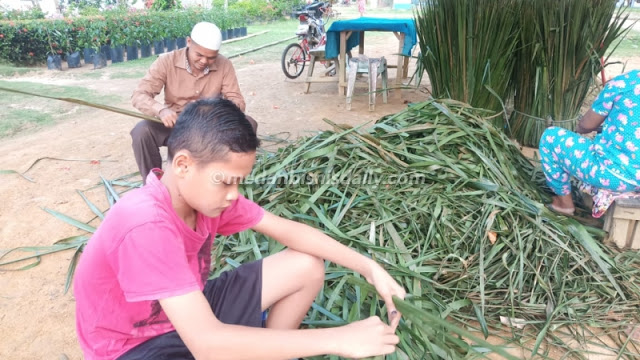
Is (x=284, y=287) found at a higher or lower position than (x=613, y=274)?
higher

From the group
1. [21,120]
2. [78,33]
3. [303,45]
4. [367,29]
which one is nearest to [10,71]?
[78,33]

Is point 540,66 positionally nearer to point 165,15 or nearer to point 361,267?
point 361,267

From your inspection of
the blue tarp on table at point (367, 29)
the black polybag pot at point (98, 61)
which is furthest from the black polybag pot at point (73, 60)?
the blue tarp on table at point (367, 29)

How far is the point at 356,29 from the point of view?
478 centimetres

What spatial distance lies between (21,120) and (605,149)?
488 cm

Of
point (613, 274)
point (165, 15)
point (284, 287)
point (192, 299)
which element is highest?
point (165, 15)

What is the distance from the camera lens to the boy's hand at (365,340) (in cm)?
92

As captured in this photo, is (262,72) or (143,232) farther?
(262,72)

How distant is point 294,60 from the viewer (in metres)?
6.46

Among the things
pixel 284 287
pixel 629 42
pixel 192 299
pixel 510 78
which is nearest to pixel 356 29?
pixel 510 78

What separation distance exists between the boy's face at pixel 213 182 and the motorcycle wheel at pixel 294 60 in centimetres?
545

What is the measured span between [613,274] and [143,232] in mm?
Answer: 1811

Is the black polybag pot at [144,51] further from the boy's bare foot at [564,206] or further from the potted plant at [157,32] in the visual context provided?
the boy's bare foot at [564,206]

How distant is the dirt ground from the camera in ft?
5.60
